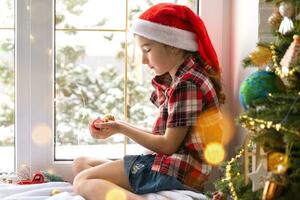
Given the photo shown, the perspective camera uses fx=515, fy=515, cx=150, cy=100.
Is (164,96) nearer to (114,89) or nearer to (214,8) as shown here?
(114,89)

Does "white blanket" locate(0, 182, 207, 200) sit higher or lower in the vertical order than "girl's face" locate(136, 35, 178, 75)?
lower

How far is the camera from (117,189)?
1537 millimetres

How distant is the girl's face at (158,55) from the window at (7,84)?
1.77 ft

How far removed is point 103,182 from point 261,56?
2.11ft

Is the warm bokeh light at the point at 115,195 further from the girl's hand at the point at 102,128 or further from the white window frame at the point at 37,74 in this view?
the white window frame at the point at 37,74

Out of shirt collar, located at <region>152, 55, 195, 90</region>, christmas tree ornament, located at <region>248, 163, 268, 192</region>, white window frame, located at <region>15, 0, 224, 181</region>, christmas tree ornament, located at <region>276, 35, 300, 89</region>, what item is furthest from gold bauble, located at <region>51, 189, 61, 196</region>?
christmas tree ornament, located at <region>276, 35, 300, 89</region>

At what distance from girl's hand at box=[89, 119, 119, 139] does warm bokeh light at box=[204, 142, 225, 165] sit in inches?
11.9

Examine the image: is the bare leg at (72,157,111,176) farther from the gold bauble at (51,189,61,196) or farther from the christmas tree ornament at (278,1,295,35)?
the christmas tree ornament at (278,1,295,35)

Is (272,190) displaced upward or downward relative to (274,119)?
downward

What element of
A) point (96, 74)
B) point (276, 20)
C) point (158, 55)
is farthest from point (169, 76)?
point (276, 20)

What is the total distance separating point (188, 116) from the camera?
5.06ft

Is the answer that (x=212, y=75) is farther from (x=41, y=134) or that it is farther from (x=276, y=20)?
(x=41, y=134)

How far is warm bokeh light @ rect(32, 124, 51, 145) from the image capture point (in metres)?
1.89

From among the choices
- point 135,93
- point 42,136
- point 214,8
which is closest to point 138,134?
point 135,93
